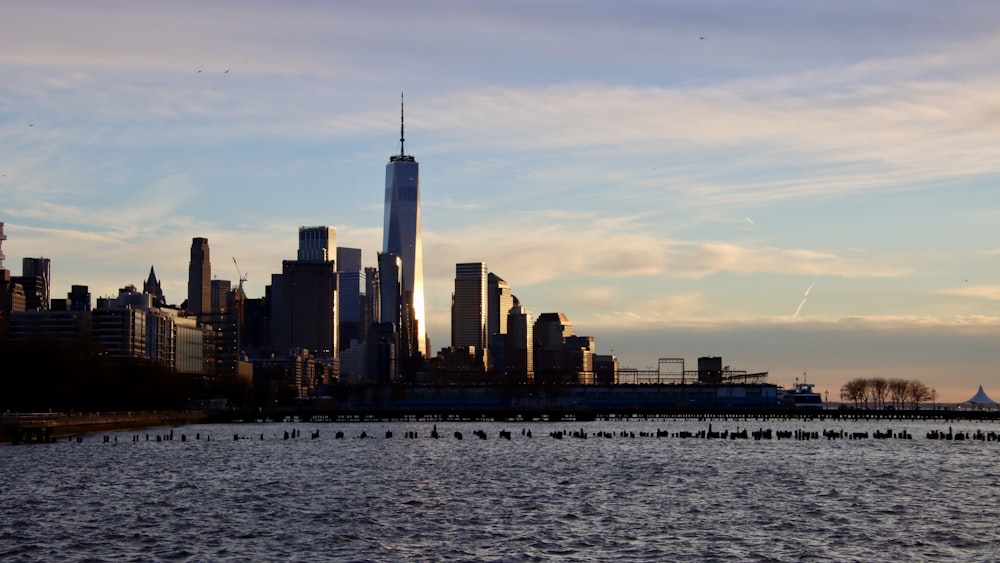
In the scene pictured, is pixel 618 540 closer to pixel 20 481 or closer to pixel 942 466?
pixel 20 481

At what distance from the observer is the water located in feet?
232

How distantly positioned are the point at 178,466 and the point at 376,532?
64.8m

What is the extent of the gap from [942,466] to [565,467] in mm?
40943

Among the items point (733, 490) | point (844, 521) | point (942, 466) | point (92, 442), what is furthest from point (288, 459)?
point (844, 521)

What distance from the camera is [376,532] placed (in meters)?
77.8

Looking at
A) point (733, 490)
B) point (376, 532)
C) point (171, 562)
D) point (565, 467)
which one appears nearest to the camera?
point (171, 562)

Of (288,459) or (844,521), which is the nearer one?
(844,521)

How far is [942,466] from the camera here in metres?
142

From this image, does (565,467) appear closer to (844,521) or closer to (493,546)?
(844,521)

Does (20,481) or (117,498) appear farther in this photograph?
(20,481)

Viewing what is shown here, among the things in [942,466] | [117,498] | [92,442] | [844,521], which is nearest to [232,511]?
[117,498]

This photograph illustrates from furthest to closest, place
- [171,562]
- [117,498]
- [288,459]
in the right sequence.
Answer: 1. [288,459]
2. [117,498]
3. [171,562]

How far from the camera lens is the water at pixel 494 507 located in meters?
70.8

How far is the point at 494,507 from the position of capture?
92.0m
